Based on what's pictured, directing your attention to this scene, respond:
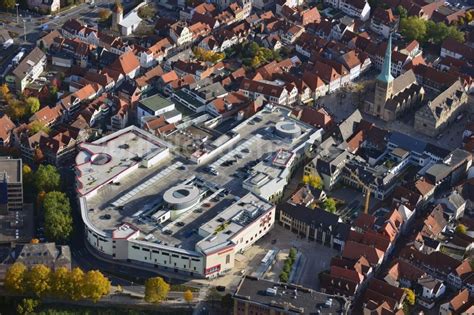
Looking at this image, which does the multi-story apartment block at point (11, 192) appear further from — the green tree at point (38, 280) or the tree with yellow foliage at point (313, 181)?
the tree with yellow foliage at point (313, 181)

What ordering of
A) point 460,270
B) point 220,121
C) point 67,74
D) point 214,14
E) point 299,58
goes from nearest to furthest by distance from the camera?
point 460,270 → point 220,121 → point 67,74 → point 299,58 → point 214,14

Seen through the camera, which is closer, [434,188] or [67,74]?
[434,188]

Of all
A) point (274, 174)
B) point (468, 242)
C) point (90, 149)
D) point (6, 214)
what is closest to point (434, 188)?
point (468, 242)

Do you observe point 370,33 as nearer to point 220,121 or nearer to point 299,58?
point 299,58

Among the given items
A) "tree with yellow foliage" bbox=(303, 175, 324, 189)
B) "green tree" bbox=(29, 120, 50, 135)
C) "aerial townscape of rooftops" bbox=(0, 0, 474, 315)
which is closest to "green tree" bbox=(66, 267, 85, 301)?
"aerial townscape of rooftops" bbox=(0, 0, 474, 315)

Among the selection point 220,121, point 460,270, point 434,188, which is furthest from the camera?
point 220,121

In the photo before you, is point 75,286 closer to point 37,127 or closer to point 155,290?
point 155,290
